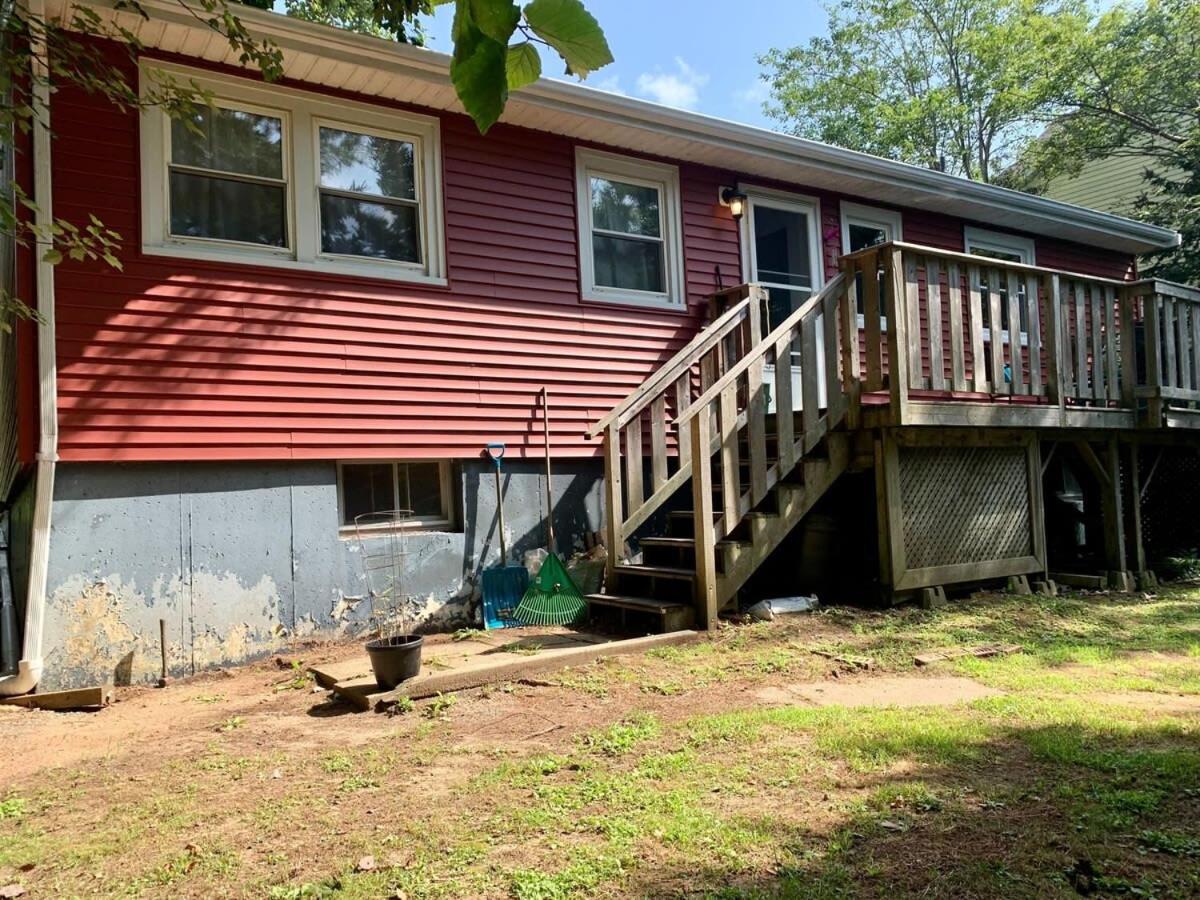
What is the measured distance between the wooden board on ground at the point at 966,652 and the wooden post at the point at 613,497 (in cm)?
221

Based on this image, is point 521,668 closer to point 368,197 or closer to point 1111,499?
point 368,197

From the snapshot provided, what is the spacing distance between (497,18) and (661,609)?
4.74 m

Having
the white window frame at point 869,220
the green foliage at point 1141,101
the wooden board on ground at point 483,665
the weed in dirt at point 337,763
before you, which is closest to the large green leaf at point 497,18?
the weed in dirt at point 337,763

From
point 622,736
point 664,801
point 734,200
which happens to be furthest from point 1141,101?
point 664,801

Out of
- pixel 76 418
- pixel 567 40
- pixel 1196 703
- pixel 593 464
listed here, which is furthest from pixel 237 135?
pixel 1196 703

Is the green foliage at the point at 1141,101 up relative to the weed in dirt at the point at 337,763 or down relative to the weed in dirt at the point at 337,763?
up

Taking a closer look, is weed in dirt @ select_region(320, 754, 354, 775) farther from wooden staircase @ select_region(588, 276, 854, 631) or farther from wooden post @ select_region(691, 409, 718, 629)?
wooden post @ select_region(691, 409, 718, 629)

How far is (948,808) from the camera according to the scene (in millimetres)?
2711

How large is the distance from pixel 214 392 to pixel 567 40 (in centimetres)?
513

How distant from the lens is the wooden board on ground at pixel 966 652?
4.95 m

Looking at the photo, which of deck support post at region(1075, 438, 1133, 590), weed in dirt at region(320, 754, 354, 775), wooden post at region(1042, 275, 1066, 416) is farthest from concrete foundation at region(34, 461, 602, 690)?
deck support post at region(1075, 438, 1133, 590)

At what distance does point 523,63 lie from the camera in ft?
4.16

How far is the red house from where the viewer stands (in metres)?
5.23

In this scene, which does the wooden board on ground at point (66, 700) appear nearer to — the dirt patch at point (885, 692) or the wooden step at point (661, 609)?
the wooden step at point (661, 609)
